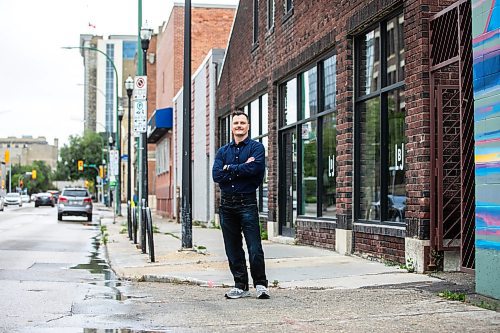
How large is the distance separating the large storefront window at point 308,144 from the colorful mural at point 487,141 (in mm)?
6613

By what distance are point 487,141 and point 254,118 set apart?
48.7 feet

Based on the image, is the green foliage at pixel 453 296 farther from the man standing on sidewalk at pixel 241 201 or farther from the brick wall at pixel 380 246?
the brick wall at pixel 380 246

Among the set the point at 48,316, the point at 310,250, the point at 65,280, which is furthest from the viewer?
the point at 310,250

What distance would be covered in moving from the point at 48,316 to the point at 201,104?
77.7 ft

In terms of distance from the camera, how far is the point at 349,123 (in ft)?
45.4

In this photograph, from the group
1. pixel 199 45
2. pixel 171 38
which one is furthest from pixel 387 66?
pixel 171 38

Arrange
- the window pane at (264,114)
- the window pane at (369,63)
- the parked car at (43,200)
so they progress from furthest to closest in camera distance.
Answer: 1. the parked car at (43,200)
2. the window pane at (264,114)
3. the window pane at (369,63)

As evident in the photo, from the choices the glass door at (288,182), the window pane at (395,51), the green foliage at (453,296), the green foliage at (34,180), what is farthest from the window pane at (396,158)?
the green foliage at (34,180)

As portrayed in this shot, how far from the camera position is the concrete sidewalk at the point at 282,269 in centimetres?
1052

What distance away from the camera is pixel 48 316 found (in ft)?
26.8

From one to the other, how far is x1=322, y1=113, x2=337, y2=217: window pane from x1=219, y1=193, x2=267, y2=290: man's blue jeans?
18.8 feet

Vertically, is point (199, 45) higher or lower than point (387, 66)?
higher

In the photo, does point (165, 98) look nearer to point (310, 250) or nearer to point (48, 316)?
point (310, 250)

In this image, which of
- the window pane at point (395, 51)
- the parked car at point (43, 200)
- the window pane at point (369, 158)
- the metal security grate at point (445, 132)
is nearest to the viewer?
the metal security grate at point (445, 132)
